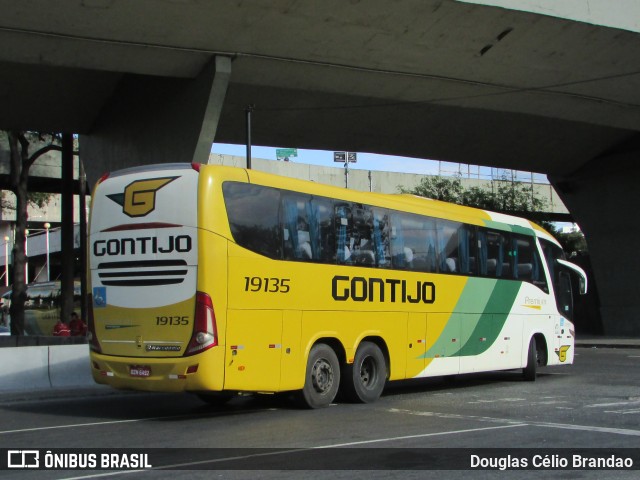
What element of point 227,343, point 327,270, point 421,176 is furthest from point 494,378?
point 421,176

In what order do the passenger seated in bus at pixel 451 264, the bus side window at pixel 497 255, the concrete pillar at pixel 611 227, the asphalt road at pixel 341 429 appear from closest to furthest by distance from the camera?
the asphalt road at pixel 341 429 → the passenger seated in bus at pixel 451 264 → the bus side window at pixel 497 255 → the concrete pillar at pixel 611 227

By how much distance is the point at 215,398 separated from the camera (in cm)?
1426

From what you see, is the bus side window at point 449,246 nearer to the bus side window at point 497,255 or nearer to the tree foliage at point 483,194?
the bus side window at point 497,255

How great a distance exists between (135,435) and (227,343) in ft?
6.13

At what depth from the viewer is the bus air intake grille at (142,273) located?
38.3 feet

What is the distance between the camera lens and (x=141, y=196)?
12.1 metres

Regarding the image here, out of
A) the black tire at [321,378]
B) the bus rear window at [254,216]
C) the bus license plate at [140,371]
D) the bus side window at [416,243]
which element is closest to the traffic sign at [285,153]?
the bus side window at [416,243]

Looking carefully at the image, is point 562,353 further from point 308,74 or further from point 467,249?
point 308,74

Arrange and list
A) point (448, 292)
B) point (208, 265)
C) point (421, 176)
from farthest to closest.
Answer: point (421, 176) → point (448, 292) → point (208, 265)

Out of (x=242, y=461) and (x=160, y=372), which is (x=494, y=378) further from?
(x=242, y=461)

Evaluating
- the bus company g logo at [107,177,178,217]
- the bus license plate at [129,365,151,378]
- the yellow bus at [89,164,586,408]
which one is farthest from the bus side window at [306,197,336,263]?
the bus license plate at [129,365,151,378]

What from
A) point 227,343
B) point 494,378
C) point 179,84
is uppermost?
point 179,84

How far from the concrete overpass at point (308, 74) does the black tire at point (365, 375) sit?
863 centimetres

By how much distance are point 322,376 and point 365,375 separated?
122cm
